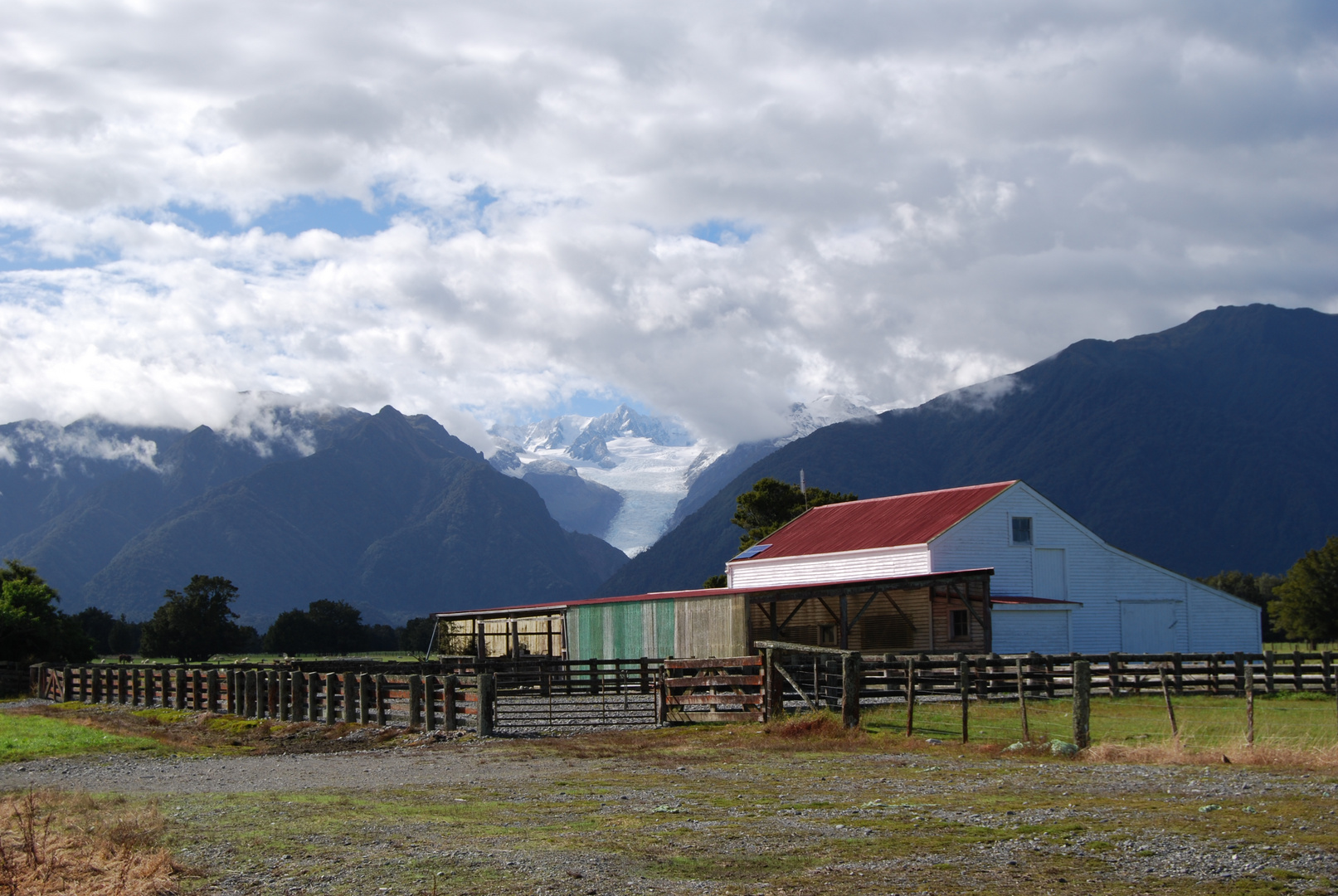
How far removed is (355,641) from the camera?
13688 centimetres

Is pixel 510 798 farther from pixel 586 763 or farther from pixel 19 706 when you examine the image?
pixel 19 706

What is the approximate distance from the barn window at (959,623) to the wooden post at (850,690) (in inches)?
875

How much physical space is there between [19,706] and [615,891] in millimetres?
38740

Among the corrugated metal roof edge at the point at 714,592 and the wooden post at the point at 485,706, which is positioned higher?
the corrugated metal roof edge at the point at 714,592

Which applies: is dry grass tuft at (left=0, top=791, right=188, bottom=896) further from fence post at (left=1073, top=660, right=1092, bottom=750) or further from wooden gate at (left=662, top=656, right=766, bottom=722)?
wooden gate at (left=662, top=656, right=766, bottom=722)

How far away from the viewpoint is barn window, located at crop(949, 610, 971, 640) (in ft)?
135

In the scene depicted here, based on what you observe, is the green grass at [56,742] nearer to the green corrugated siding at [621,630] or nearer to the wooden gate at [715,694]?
the wooden gate at [715,694]

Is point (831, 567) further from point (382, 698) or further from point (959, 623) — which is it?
point (382, 698)

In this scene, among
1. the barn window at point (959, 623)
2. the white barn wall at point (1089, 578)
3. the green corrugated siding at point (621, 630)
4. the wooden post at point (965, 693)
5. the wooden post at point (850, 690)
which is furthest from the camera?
the white barn wall at point (1089, 578)

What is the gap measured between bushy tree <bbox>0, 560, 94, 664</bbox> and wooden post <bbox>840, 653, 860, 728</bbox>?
45.0 metres

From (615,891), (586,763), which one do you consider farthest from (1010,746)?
(615,891)

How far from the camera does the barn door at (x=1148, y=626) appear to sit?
45.2 meters

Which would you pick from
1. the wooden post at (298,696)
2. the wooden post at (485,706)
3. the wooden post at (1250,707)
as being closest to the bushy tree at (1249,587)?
the wooden post at (298,696)

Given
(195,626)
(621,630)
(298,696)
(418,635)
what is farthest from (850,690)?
(418,635)
